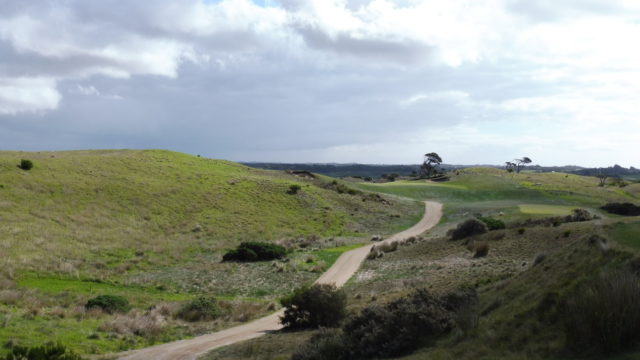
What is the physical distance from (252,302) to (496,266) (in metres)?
13.8

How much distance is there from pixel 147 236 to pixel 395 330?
1531 inches

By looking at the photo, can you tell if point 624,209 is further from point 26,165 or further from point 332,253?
point 26,165

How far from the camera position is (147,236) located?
1822 inches

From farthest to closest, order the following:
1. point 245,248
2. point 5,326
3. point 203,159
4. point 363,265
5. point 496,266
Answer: point 203,159
point 245,248
point 363,265
point 496,266
point 5,326

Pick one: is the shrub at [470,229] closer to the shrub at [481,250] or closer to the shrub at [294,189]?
the shrub at [481,250]

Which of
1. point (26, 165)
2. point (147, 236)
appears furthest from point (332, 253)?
point (26, 165)

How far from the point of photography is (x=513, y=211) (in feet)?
194

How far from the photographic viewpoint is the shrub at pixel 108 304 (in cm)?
2297

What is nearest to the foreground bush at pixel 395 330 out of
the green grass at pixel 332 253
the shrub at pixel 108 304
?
the shrub at pixel 108 304

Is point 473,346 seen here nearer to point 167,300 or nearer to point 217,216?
point 167,300

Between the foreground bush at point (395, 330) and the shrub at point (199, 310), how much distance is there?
37.2 feet

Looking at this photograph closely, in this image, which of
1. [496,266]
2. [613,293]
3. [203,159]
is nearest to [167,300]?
[496,266]

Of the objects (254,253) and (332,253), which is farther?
(332,253)

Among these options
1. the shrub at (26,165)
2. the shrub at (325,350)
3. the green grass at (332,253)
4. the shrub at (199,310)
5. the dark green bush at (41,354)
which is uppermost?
the shrub at (26,165)
